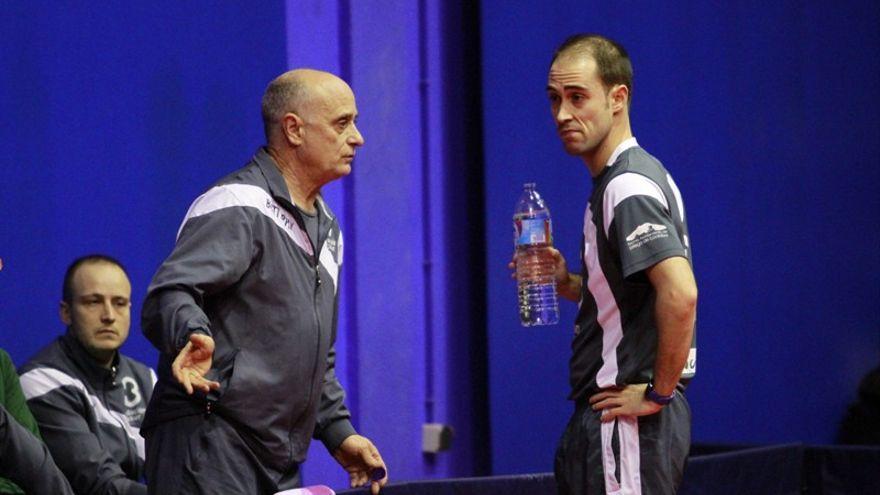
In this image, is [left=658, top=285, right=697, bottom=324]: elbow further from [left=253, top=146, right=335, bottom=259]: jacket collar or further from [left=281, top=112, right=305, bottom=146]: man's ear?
[left=281, top=112, right=305, bottom=146]: man's ear

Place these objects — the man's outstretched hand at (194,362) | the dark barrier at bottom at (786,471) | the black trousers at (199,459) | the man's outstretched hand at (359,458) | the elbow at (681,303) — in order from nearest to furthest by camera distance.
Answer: the man's outstretched hand at (194,362)
the elbow at (681,303)
the black trousers at (199,459)
the man's outstretched hand at (359,458)
the dark barrier at bottom at (786,471)

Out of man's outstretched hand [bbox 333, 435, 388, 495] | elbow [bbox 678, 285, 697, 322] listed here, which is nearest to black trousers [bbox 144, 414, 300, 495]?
man's outstretched hand [bbox 333, 435, 388, 495]

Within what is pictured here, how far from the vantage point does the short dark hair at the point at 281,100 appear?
3.96 m

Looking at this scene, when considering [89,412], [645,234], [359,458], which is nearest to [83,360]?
[89,412]

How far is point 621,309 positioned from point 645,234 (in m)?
0.24

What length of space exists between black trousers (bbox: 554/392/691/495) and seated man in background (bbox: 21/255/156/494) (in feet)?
5.88

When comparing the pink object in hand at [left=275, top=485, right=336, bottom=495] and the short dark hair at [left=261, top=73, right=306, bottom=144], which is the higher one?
the short dark hair at [left=261, top=73, right=306, bottom=144]

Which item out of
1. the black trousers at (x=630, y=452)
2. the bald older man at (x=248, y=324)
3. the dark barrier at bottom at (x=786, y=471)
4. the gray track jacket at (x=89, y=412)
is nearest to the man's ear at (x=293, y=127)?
the bald older man at (x=248, y=324)

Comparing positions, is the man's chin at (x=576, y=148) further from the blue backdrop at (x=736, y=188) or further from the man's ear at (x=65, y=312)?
the blue backdrop at (x=736, y=188)

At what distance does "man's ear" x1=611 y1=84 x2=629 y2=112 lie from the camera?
3.85 meters

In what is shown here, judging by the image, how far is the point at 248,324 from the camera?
12.0 ft

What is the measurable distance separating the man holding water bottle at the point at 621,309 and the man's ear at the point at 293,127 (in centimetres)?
74

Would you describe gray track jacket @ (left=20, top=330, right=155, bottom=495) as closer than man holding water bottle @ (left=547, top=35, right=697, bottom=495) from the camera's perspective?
No

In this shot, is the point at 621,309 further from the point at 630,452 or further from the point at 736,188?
the point at 736,188
